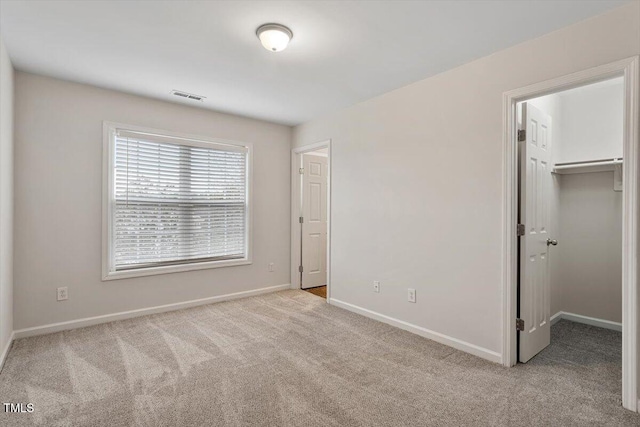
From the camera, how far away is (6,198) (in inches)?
103

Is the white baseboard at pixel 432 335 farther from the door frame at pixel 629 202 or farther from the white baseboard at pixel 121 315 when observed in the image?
the white baseboard at pixel 121 315

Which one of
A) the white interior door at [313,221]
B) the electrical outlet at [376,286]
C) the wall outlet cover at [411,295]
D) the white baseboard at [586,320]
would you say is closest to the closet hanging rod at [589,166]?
the white baseboard at [586,320]

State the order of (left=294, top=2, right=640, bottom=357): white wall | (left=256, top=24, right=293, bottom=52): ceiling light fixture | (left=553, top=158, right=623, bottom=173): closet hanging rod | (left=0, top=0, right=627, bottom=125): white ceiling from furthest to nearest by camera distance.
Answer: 1. (left=553, top=158, right=623, bottom=173): closet hanging rod
2. (left=294, top=2, right=640, bottom=357): white wall
3. (left=256, top=24, right=293, bottom=52): ceiling light fixture
4. (left=0, top=0, right=627, bottom=125): white ceiling

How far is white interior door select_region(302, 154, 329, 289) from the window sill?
3.18 ft

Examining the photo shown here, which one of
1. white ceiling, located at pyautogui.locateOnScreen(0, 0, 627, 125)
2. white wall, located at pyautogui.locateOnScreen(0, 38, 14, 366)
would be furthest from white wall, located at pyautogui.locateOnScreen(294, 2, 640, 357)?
white wall, located at pyautogui.locateOnScreen(0, 38, 14, 366)

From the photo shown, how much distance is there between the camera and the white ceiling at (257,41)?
202 cm

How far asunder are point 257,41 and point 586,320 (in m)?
4.14

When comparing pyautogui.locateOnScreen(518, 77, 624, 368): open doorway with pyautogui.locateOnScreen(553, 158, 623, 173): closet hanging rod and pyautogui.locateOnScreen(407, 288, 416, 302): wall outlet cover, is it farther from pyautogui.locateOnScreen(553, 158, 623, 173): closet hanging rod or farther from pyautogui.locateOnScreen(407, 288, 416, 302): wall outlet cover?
pyautogui.locateOnScreen(407, 288, 416, 302): wall outlet cover

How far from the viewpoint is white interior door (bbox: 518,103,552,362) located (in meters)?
2.55

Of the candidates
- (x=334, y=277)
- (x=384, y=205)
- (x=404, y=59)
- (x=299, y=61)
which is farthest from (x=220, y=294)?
(x=404, y=59)

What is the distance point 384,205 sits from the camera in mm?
3475

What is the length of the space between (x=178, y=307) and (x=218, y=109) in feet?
7.99

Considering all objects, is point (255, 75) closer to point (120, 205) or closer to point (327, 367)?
point (120, 205)

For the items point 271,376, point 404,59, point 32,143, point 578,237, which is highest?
point 404,59
